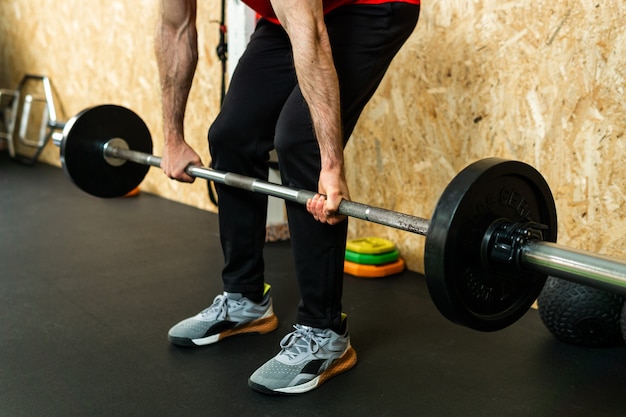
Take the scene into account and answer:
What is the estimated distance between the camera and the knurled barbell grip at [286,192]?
46.5 inches

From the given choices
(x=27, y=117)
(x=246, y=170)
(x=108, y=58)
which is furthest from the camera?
(x=27, y=117)

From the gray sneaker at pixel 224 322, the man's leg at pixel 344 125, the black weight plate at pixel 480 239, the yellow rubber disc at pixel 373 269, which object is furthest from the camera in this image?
the yellow rubber disc at pixel 373 269

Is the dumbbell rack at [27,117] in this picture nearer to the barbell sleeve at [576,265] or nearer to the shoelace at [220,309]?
the shoelace at [220,309]

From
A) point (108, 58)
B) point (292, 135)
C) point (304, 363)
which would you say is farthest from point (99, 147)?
point (108, 58)

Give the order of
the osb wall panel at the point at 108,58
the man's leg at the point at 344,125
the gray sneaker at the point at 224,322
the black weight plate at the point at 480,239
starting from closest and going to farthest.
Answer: the black weight plate at the point at 480,239 < the man's leg at the point at 344,125 < the gray sneaker at the point at 224,322 < the osb wall panel at the point at 108,58

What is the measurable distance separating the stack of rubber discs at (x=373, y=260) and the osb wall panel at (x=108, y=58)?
1175mm

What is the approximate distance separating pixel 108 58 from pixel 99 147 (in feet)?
6.94

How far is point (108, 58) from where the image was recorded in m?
3.83

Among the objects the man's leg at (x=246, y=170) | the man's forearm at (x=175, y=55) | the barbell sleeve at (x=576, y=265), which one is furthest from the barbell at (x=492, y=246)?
the man's forearm at (x=175, y=55)

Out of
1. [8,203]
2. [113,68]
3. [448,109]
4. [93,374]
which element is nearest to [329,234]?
[93,374]

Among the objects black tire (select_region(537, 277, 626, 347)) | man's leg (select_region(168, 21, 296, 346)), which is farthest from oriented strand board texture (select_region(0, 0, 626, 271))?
man's leg (select_region(168, 21, 296, 346))

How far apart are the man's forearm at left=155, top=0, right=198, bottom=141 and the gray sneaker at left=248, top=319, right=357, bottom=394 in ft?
2.04

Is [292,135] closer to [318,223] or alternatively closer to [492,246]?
[318,223]

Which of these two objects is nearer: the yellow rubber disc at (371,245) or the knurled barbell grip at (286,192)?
the knurled barbell grip at (286,192)
